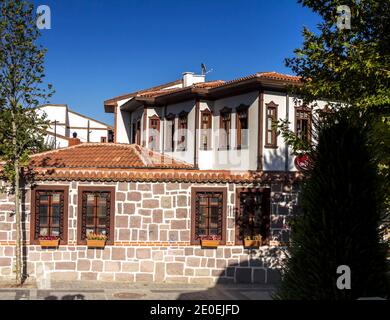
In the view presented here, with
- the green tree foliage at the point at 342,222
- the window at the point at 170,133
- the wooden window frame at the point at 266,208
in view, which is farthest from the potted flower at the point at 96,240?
the window at the point at 170,133

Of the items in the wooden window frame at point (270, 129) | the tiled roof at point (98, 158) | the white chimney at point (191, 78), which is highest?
the white chimney at point (191, 78)

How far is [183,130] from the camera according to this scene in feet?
87.1

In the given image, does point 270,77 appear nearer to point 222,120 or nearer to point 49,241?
point 222,120

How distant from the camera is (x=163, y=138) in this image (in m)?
28.2

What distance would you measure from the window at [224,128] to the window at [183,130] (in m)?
2.05

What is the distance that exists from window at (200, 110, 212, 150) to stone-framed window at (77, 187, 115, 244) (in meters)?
11.4

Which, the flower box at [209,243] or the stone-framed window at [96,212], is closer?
the stone-framed window at [96,212]

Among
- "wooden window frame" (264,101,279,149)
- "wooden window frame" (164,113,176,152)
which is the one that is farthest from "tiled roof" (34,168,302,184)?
"wooden window frame" (164,113,176,152)

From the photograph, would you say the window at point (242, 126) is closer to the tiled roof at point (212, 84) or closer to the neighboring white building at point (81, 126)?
the tiled roof at point (212, 84)

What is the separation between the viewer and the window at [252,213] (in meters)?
15.0

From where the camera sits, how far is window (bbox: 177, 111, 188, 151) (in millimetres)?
26484

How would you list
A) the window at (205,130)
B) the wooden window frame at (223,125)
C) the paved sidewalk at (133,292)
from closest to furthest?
the paved sidewalk at (133,292)
the wooden window frame at (223,125)
the window at (205,130)

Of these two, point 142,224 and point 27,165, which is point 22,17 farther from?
point 142,224
